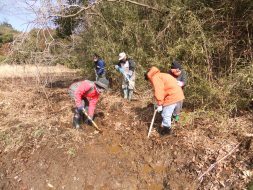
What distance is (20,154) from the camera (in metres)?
6.29

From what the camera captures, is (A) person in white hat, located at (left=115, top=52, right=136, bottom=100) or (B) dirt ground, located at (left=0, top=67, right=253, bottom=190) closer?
(B) dirt ground, located at (left=0, top=67, right=253, bottom=190)

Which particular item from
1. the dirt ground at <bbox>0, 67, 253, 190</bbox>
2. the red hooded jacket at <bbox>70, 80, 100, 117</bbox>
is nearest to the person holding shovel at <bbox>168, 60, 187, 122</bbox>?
the dirt ground at <bbox>0, 67, 253, 190</bbox>

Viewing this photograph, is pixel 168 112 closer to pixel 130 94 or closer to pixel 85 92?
pixel 85 92

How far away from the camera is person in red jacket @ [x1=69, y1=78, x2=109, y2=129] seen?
6.52m

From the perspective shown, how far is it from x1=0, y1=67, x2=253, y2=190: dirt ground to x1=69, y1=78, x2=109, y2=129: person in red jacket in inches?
15.1

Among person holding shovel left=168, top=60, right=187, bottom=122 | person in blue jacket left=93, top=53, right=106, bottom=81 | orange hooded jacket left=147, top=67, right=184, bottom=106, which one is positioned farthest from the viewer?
person in blue jacket left=93, top=53, right=106, bottom=81

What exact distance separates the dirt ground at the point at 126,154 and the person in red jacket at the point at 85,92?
0.38 m

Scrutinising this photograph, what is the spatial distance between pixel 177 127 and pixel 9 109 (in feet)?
14.9

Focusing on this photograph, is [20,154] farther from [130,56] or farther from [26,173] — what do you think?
[130,56]

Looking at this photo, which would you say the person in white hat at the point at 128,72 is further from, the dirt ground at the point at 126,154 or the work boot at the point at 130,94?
the dirt ground at the point at 126,154

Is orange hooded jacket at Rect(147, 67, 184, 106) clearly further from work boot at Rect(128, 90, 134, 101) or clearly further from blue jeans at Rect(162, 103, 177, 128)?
work boot at Rect(128, 90, 134, 101)

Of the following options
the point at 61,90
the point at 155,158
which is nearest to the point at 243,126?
the point at 155,158

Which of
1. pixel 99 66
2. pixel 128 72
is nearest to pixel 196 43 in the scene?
pixel 128 72

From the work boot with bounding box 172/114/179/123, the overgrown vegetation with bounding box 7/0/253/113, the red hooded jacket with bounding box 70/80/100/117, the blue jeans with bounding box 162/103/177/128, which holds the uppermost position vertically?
the overgrown vegetation with bounding box 7/0/253/113
